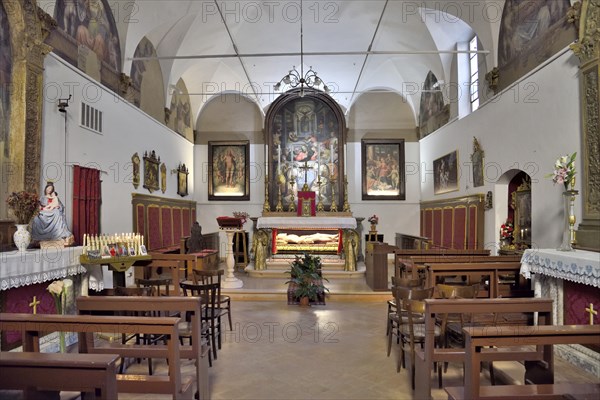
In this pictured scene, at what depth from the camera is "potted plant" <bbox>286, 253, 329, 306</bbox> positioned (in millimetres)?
7812

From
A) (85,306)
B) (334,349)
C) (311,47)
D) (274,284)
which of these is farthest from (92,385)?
(311,47)

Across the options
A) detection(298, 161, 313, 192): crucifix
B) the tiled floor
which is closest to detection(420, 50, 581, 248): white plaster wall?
the tiled floor

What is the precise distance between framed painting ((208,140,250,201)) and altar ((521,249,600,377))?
11.3m

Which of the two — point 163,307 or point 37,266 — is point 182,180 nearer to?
point 37,266

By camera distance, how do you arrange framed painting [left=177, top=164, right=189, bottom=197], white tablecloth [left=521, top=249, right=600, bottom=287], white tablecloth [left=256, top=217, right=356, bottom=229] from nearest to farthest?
white tablecloth [left=521, top=249, right=600, bottom=287] → white tablecloth [left=256, top=217, right=356, bottom=229] → framed painting [left=177, top=164, right=189, bottom=197]

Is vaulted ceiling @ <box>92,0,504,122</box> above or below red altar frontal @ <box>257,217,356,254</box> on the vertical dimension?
above

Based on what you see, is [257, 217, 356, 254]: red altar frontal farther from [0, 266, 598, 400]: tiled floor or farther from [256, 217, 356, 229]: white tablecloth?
[0, 266, 598, 400]: tiled floor

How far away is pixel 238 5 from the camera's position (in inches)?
419

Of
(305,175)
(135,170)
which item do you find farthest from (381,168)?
(135,170)

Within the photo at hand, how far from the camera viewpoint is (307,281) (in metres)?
7.89

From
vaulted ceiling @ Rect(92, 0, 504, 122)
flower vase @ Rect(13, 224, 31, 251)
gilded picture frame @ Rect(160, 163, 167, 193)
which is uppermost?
vaulted ceiling @ Rect(92, 0, 504, 122)

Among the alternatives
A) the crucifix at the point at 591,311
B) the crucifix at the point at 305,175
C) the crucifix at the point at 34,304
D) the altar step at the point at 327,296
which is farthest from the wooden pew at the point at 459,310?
the crucifix at the point at 305,175

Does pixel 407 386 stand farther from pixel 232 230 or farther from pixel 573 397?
pixel 232 230

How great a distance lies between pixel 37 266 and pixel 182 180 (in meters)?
9.10
